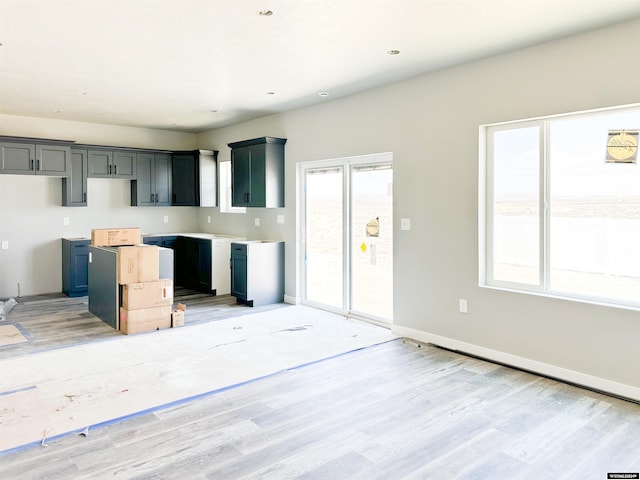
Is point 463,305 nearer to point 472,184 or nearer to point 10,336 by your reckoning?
point 472,184

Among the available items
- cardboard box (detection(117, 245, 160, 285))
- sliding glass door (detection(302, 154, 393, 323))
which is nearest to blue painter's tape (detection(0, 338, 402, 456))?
sliding glass door (detection(302, 154, 393, 323))

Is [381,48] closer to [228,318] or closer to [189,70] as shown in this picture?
[189,70]

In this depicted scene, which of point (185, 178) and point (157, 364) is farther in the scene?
point (185, 178)

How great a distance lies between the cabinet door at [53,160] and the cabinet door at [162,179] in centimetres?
140

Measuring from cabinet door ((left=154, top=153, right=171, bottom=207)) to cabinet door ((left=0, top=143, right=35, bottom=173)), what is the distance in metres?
1.86

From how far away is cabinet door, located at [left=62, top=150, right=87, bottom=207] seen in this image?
730 cm

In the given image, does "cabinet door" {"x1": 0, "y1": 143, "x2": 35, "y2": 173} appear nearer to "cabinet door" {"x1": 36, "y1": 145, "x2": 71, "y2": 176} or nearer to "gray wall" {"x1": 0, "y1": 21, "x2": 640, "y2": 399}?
"cabinet door" {"x1": 36, "y1": 145, "x2": 71, "y2": 176}

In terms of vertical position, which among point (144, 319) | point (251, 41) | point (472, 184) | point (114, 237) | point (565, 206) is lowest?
point (144, 319)

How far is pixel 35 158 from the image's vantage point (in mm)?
6832

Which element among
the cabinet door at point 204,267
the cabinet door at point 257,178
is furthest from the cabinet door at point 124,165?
the cabinet door at point 257,178

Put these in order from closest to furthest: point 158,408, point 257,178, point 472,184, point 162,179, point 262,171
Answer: point 158,408 < point 472,184 < point 262,171 < point 257,178 < point 162,179

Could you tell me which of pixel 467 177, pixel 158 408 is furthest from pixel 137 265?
pixel 467 177

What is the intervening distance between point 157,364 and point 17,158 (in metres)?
4.36

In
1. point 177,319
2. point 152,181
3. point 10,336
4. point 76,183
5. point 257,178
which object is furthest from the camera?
point 152,181
